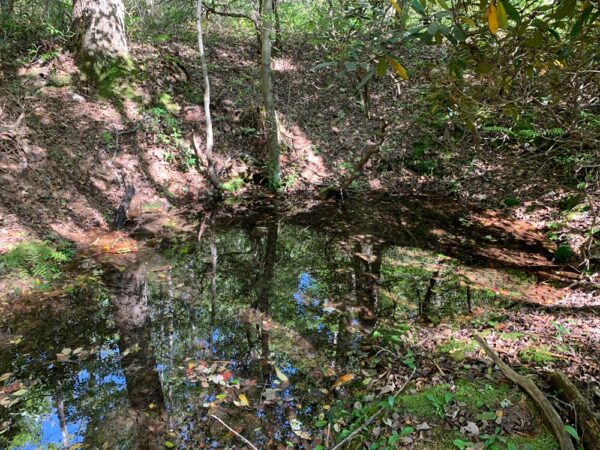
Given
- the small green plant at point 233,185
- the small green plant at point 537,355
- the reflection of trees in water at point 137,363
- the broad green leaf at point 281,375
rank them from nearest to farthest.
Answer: the reflection of trees in water at point 137,363 → the small green plant at point 537,355 → the broad green leaf at point 281,375 → the small green plant at point 233,185

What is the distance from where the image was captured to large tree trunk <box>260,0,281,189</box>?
933 centimetres

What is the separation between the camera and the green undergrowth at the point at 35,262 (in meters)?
5.87

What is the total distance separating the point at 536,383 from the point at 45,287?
6190mm

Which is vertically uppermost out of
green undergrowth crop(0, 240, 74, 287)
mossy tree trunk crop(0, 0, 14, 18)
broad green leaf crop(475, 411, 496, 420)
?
mossy tree trunk crop(0, 0, 14, 18)

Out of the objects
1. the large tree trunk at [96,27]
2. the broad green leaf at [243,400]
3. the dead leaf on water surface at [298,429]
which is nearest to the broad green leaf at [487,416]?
the dead leaf on water surface at [298,429]

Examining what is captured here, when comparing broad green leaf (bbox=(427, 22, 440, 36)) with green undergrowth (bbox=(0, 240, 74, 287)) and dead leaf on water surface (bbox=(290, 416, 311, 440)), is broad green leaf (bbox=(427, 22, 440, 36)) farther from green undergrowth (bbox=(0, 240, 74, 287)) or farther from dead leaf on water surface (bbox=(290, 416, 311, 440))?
green undergrowth (bbox=(0, 240, 74, 287))

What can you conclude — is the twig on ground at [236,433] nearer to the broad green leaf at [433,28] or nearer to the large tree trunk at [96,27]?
the broad green leaf at [433,28]

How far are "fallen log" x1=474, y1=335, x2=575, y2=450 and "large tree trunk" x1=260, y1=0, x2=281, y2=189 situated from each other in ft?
24.6

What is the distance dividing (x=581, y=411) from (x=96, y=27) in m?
11.6

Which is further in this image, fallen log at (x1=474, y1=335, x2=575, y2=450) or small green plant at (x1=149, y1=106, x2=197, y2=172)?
small green plant at (x1=149, y1=106, x2=197, y2=172)

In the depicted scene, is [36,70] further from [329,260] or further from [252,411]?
[252,411]

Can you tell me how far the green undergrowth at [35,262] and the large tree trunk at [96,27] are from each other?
18.7ft

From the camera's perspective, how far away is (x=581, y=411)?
2938mm

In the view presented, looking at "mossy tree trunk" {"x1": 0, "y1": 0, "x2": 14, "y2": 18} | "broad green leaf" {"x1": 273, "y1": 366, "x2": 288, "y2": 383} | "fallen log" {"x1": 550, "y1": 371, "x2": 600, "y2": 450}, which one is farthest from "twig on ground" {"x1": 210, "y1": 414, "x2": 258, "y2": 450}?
"mossy tree trunk" {"x1": 0, "y1": 0, "x2": 14, "y2": 18}
